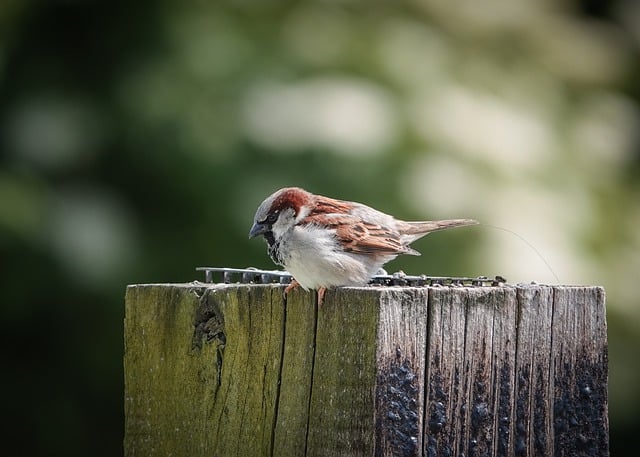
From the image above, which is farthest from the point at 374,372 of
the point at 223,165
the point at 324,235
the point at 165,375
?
the point at 223,165

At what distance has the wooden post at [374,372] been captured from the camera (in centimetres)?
222

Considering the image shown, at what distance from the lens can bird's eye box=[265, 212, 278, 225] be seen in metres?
3.31

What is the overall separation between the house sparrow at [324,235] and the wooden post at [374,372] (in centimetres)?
55

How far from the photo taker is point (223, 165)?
5301 millimetres

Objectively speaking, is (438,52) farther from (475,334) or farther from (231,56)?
(475,334)

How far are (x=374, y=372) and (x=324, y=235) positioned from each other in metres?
1.13

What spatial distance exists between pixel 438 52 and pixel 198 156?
192cm

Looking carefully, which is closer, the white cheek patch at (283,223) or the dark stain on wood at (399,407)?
the dark stain on wood at (399,407)

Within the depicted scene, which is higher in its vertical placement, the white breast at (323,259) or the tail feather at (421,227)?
the tail feather at (421,227)

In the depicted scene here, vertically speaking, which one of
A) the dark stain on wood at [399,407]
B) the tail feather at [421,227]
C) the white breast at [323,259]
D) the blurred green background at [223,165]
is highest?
the blurred green background at [223,165]

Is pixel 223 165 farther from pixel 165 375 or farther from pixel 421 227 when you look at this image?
pixel 165 375

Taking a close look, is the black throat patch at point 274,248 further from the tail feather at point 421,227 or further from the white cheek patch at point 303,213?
the tail feather at point 421,227

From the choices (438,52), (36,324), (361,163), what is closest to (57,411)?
(36,324)

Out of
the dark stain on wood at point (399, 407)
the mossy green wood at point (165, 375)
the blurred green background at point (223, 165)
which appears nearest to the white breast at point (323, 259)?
the mossy green wood at point (165, 375)
